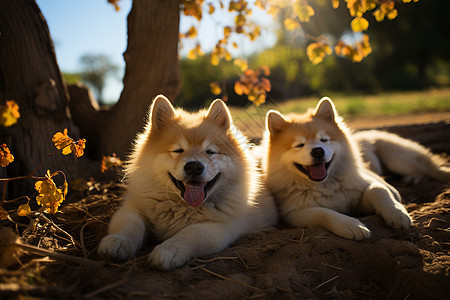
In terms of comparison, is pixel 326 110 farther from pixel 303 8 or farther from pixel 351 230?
pixel 351 230

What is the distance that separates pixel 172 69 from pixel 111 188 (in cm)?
161

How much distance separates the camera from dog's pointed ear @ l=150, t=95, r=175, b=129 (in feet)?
9.11

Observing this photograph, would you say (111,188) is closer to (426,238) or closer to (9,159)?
(9,159)

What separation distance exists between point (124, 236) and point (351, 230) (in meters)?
1.75

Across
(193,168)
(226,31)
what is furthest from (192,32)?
(193,168)

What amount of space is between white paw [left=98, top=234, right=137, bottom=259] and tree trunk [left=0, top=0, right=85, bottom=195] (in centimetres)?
155

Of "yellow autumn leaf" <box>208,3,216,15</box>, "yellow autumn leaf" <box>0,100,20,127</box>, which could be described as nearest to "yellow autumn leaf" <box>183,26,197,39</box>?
"yellow autumn leaf" <box>208,3,216,15</box>

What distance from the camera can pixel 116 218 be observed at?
2.51 meters

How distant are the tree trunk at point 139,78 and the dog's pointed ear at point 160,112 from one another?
1193 mm

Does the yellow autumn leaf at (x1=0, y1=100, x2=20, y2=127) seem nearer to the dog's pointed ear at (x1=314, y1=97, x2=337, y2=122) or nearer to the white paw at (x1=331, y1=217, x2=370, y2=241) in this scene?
the white paw at (x1=331, y1=217, x2=370, y2=241)

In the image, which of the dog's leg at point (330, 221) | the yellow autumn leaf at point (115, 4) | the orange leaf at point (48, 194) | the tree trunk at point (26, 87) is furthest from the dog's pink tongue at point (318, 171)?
the yellow autumn leaf at point (115, 4)

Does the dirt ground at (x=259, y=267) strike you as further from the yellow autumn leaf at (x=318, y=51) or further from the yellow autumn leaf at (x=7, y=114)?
the yellow autumn leaf at (x=318, y=51)

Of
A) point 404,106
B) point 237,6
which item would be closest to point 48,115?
point 237,6

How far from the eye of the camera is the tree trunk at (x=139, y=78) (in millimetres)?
3711
